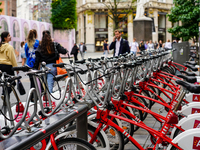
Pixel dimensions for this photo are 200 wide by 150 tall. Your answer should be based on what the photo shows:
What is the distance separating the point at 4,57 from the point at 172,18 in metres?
14.5

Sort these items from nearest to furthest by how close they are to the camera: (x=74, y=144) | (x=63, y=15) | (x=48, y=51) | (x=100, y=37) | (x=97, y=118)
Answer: (x=74, y=144) < (x=97, y=118) < (x=48, y=51) < (x=63, y=15) < (x=100, y=37)

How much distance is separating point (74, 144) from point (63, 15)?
100 feet

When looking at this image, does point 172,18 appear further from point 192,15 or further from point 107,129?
point 107,129

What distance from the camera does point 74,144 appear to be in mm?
2793

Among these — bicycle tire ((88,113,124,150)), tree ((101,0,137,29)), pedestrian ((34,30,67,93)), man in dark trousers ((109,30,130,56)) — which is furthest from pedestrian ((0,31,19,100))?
tree ((101,0,137,29))

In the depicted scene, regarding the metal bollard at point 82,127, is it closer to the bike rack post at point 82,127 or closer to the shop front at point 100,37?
the bike rack post at point 82,127

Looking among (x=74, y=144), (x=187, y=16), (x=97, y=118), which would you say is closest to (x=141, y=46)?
(x=187, y=16)

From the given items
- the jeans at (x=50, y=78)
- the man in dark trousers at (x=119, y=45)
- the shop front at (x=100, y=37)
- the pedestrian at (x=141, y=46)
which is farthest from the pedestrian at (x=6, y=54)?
the shop front at (x=100, y=37)

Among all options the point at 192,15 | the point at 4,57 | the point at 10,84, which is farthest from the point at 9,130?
the point at 192,15

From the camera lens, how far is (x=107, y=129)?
145 inches

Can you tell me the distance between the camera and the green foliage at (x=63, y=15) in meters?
32.1

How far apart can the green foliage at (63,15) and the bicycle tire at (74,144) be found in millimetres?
29920

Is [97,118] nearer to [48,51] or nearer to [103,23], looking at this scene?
[48,51]

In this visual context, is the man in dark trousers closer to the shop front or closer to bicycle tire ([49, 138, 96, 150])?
bicycle tire ([49, 138, 96, 150])
